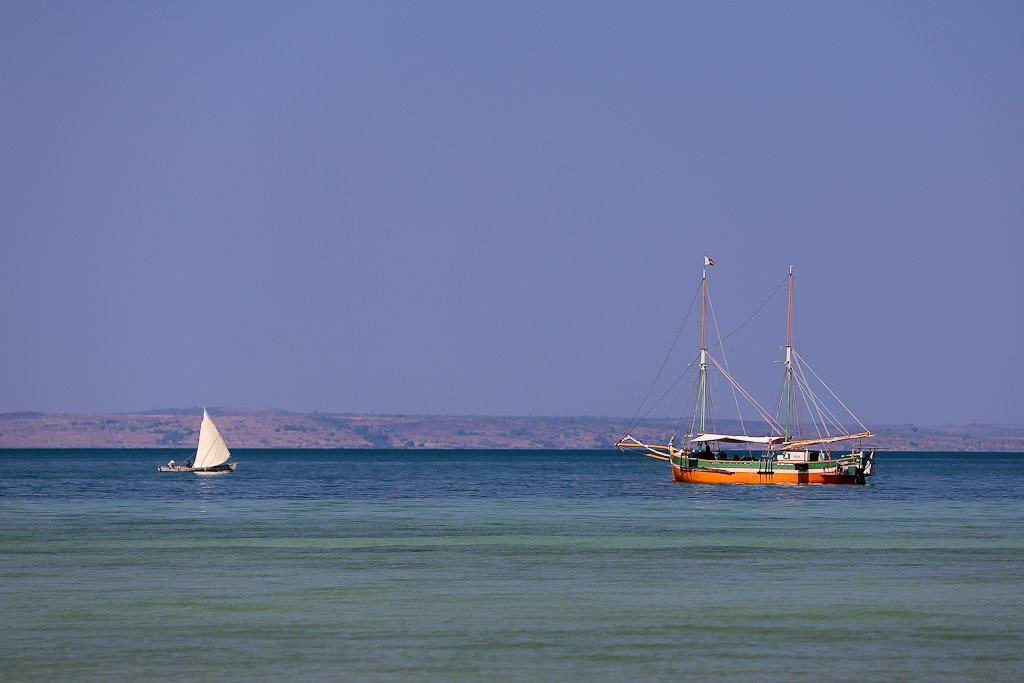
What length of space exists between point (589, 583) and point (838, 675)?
13.9m

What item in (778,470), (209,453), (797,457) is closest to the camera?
(778,470)

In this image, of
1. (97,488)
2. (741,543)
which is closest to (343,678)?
(741,543)

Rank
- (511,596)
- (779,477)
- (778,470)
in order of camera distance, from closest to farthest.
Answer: (511,596)
(779,477)
(778,470)

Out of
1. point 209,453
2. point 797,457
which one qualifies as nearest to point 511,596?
point 797,457

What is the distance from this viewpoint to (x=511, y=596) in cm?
Result: 3606

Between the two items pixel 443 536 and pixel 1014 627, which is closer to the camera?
pixel 1014 627

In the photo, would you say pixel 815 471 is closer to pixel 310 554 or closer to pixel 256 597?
pixel 310 554

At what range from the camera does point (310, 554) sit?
48.2 m

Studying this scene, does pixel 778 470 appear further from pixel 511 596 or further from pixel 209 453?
pixel 511 596

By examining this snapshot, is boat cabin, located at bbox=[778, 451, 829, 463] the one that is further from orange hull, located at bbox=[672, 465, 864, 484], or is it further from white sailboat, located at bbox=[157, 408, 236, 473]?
white sailboat, located at bbox=[157, 408, 236, 473]

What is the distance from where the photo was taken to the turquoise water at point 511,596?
26.9 metres

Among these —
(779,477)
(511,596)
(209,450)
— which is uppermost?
(209,450)

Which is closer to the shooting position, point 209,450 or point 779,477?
point 779,477

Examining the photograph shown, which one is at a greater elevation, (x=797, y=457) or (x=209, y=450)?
(x=797, y=457)
